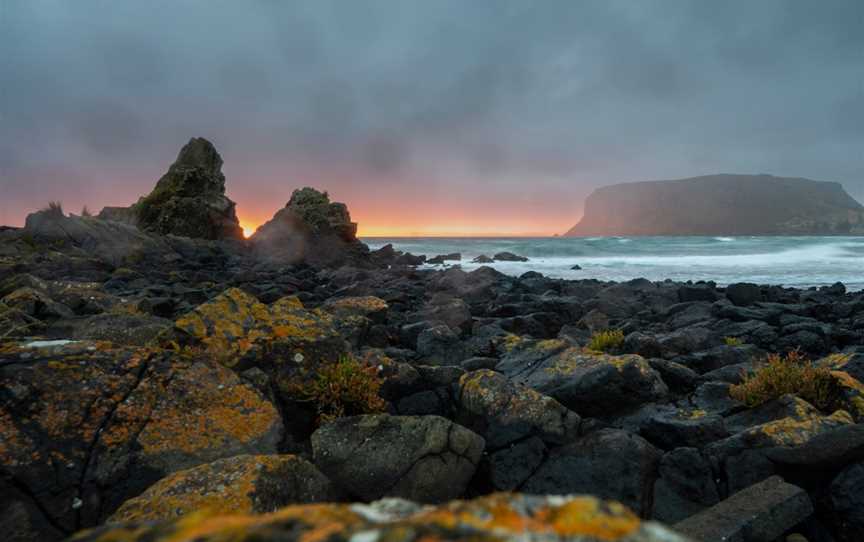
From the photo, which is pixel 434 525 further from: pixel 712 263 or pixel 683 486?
pixel 712 263

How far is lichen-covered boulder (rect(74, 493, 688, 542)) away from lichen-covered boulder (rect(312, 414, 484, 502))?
12.1 feet

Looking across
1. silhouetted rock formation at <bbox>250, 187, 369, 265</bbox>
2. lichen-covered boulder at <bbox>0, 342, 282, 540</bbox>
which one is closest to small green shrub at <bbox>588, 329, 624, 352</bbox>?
lichen-covered boulder at <bbox>0, 342, 282, 540</bbox>

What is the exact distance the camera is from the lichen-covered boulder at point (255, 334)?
626cm

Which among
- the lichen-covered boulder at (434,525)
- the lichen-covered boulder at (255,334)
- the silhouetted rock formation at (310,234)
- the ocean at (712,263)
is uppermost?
the silhouetted rock formation at (310,234)

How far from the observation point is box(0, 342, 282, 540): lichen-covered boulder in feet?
13.6

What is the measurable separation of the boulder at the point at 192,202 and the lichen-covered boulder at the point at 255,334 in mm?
44234

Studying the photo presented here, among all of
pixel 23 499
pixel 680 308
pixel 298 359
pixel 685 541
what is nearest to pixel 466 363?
pixel 298 359

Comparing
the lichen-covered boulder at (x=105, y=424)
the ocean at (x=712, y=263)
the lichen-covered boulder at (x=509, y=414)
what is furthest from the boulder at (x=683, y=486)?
the ocean at (x=712, y=263)

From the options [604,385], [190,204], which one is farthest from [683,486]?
[190,204]

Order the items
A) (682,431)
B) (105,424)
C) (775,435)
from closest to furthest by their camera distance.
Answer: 1. (105,424)
2. (775,435)
3. (682,431)

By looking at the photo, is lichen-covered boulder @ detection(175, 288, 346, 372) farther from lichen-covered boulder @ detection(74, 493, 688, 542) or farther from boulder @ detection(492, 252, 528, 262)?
boulder @ detection(492, 252, 528, 262)

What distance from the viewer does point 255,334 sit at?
6629 millimetres

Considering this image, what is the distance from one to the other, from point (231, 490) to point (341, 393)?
7.44 feet

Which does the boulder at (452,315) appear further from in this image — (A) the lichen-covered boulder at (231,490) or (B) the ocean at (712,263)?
(B) the ocean at (712,263)
